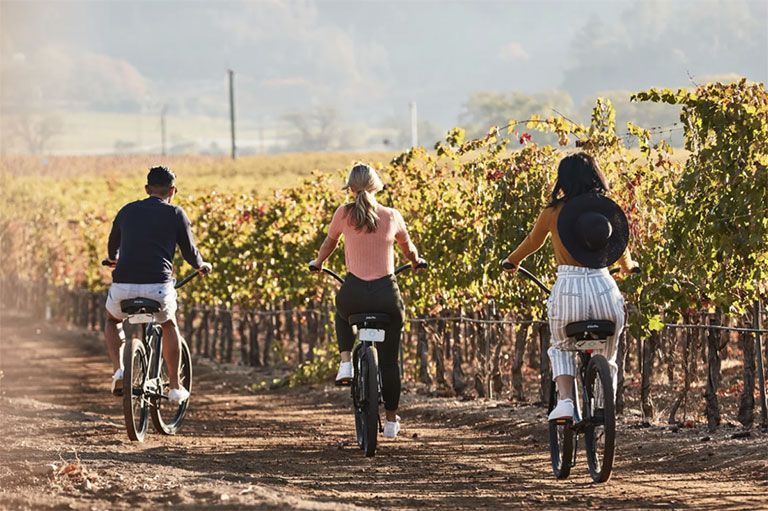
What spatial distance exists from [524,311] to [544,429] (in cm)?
280

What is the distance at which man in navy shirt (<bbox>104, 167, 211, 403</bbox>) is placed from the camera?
1084 cm

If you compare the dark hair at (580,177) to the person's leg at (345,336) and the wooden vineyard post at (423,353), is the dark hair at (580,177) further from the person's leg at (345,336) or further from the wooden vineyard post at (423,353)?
the wooden vineyard post at (423,353)

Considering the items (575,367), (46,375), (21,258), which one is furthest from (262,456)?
(21,258)

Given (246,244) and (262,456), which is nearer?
(262,456)

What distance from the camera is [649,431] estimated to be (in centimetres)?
1181

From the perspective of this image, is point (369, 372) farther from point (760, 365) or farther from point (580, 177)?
point (760, 365)

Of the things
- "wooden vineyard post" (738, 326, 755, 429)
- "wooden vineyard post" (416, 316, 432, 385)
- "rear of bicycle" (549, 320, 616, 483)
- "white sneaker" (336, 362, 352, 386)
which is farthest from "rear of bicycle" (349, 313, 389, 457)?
"wooden vineyard post" (416, 316, 432, 385)

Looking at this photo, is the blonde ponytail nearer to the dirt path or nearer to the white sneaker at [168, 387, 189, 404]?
the dirt path

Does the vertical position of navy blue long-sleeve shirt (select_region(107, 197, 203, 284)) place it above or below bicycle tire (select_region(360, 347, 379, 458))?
above

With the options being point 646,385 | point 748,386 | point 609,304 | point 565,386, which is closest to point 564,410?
point 565,386

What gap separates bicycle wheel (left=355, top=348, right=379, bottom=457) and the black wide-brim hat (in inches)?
79.0

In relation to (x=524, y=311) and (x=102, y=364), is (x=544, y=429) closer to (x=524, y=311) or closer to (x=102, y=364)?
(x=524, y=311)

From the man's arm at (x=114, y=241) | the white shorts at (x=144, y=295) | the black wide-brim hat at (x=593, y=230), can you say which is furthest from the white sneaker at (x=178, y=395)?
the black wide-brim hat at (x=593, y=230)

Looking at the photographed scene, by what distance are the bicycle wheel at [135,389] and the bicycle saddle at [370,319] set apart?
1620mm
